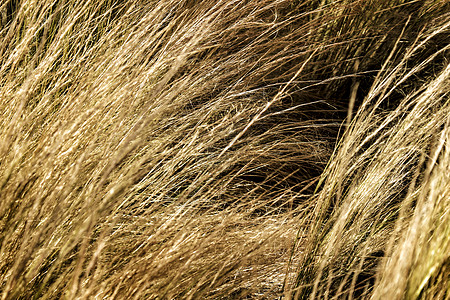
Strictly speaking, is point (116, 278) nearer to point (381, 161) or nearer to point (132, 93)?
point (132, 93)

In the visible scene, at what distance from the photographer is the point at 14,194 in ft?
3.05

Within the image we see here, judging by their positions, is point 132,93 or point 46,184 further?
point 132,93

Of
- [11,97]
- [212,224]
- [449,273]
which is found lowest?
[212,224]

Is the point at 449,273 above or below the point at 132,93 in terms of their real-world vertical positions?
below

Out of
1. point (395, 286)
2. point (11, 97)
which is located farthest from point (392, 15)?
point (11, 97)

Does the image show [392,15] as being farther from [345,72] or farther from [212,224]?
[212,224]

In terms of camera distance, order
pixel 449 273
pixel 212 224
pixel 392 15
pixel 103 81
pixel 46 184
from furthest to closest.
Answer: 1. pixel 392 15
2. pixel 212 224
3. pixel 103 81
4. pixel 46 184
5. pixel 449 273

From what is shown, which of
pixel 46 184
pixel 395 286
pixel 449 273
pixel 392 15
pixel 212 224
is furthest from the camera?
pixel 392 15

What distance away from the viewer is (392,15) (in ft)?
5.49

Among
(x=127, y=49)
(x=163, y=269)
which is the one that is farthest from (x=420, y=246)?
(x=127, y=49)

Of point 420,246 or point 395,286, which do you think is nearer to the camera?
point 395,286

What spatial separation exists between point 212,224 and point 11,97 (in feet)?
2.06

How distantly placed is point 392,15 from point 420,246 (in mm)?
1037

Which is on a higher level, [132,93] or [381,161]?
[132,93]
